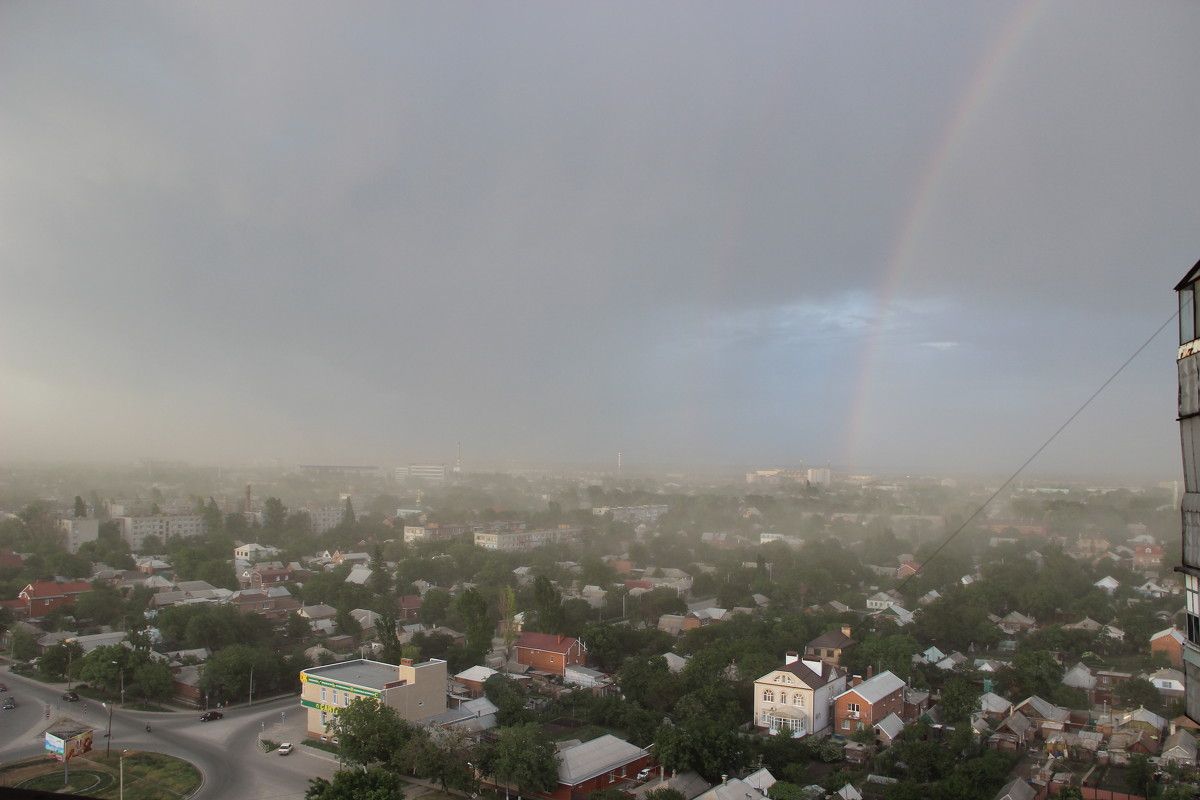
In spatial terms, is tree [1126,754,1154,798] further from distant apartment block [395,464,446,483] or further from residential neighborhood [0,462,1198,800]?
distant apartment block [395,464,446,483]

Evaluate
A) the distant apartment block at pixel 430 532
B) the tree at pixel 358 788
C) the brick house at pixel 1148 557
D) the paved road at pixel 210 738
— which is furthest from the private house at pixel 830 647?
the distant apartment block at pixel 430 532

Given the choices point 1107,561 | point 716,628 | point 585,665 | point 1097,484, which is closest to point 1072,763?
point 716,628

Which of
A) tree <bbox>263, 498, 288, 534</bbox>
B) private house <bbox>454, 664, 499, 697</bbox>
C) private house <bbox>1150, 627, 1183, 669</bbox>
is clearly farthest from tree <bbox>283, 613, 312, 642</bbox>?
tree <bbox>263, 498, 288, 534</bbox>

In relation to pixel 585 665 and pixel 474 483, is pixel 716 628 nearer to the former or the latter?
pixel 585 665

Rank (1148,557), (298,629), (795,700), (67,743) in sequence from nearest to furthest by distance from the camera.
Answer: (67,743)
(795,700)
(298,629)
(1148,557)

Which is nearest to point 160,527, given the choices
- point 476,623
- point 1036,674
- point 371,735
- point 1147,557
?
point 476,623

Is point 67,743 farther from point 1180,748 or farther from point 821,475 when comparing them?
point 821,475
